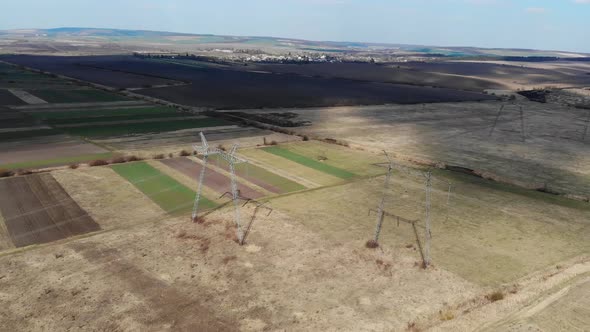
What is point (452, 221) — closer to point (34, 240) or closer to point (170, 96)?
point (34, 240)

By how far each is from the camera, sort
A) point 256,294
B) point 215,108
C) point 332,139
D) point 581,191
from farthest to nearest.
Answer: point 215,108 → point 332,139 → point 581,191 → point 256,294

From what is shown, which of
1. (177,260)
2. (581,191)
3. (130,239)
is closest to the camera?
(177,260)

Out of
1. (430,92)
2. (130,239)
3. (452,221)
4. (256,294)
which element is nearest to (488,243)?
(452,221)

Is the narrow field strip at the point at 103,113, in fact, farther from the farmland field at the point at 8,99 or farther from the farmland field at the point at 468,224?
the farmland field at the point at 468,224

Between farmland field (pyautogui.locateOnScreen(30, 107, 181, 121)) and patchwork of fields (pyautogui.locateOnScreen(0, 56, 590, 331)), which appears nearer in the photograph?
patchwork of fields (pyautogui.locateOnScreen(0, 56, 590, 331))

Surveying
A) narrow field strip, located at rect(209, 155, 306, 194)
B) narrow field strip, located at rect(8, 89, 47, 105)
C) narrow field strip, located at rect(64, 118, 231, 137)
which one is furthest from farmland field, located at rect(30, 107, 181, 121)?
narrow field strip, located at rect(209, 155, 306, 194)

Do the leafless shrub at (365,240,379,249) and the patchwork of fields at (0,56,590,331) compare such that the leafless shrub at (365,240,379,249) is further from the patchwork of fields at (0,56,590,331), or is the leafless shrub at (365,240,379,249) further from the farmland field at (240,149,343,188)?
the farmland field at (240,149,343,188)
